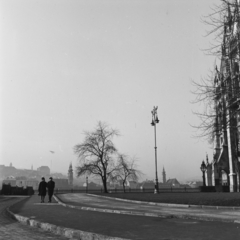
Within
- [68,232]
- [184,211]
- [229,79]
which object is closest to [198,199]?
[184,211]

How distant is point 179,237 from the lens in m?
5.64

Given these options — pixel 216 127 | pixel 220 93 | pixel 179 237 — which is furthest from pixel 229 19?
pixel 179 237

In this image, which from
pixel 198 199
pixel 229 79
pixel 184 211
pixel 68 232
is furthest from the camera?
pixel 198 199

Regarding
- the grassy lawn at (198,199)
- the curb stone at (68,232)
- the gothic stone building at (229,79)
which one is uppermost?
the gothic stone building at (229,79)

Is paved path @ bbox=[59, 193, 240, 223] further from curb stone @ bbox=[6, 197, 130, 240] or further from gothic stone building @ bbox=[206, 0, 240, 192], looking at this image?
gothic stone building @ bbox=[206, 0, 240, 192]

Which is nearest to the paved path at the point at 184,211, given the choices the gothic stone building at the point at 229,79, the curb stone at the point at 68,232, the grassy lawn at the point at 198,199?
the grassy lawn at the point at 198,199

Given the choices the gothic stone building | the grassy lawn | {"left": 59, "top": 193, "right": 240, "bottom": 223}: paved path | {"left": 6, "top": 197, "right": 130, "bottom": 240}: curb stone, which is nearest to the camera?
{"left": 6, "top": 197, "right": 130, "bottom": 240}: curb stone

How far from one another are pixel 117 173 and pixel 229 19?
36.4 m

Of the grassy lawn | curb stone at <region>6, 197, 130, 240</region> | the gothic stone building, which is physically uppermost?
the gothic stone building

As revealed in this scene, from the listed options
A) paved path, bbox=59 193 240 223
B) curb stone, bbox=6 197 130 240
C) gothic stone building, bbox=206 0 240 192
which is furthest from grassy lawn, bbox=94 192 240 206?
curb stone, bbox=6 197 130 240

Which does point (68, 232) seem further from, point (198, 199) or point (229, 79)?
point (198, 199)

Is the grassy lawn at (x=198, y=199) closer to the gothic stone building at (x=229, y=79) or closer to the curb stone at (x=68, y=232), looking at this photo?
the gothic stone building at (x=229, y=79)

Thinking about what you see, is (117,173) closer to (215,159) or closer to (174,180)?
(215,159)

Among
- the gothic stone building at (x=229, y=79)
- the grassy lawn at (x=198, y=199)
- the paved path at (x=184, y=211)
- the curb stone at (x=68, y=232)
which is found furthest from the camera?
the grassy lawn at (x=198, y=199)
